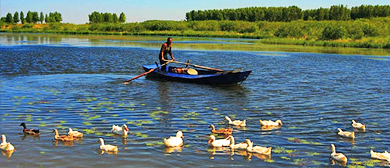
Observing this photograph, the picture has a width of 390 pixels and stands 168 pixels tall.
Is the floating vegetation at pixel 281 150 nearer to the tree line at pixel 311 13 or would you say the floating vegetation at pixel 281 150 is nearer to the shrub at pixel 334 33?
the shrub at pixel 334 33

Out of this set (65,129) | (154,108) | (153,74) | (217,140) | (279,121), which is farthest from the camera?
(153,74)

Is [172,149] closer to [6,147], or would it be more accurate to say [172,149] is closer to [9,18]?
[6,147]

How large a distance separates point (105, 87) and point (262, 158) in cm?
1230

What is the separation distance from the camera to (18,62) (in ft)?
105

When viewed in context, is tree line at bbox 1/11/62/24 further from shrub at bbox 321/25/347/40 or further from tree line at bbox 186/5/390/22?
shrub at bbox 321/25/347/40

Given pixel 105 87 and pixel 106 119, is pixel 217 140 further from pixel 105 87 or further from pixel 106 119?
pixel 105 87

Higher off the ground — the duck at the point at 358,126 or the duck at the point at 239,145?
the duck at the point at 358,126

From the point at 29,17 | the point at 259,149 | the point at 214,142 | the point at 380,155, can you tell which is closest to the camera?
the point at 380,155

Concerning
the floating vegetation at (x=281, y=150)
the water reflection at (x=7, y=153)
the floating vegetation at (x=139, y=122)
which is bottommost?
the water reflection at (x=7, y=153)

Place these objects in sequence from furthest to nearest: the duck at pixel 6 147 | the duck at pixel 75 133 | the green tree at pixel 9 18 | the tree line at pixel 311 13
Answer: the green tree at pixel 9 18, the tree line at pixel 311 13, the duck at pixel 75 133, the duck at pixel 6 147

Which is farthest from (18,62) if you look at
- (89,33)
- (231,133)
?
(89,33)

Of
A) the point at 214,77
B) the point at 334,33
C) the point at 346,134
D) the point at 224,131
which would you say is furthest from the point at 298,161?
the point at 334,33

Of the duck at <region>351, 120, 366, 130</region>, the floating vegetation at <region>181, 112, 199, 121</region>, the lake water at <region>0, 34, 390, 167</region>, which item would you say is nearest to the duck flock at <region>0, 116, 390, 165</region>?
the lake water at <region>0, 34, 390, 167</region>

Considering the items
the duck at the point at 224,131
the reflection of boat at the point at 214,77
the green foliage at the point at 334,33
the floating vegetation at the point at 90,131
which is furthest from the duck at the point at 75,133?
the green foliage at the point at 334,33
